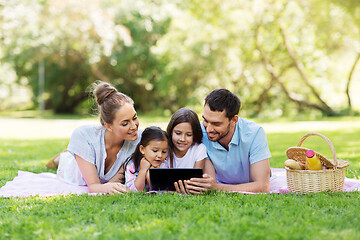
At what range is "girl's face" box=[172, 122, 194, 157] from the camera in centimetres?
482

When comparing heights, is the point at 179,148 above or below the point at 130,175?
above

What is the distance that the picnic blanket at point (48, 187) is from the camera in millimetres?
4886

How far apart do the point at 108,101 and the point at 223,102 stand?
1375 millimetres

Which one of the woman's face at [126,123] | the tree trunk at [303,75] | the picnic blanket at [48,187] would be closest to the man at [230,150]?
the picnic blanket at [48,187]

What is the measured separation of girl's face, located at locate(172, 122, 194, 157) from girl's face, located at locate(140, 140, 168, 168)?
14cm

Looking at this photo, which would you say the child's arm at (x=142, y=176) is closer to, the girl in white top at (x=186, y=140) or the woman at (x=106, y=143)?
the woman at (x=106, y=143)

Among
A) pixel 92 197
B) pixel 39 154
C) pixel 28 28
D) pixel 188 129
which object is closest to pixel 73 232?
pixel 92 197

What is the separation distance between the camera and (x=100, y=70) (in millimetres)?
28500

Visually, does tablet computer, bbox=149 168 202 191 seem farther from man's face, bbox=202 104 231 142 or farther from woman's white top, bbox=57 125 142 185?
woman's white top, bbox=57 125 142 185

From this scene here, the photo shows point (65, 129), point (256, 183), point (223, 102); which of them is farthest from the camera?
point (65, 129)

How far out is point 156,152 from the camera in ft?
15.8

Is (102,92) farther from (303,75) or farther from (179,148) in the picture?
(303,75)

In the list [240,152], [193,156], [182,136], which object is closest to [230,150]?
[240,152]

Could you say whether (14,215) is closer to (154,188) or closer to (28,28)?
(154,188)
